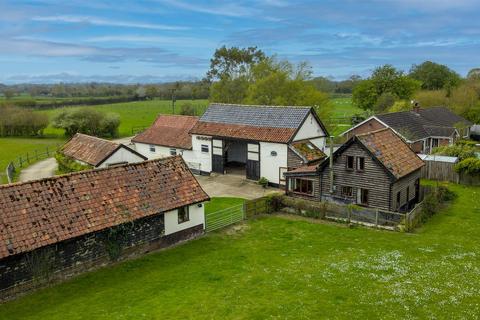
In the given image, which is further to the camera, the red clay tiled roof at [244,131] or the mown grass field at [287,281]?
the red clay tiled roof at [244,131]

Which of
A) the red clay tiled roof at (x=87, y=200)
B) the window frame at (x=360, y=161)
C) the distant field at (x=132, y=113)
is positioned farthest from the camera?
the distant field at (x=132, y=113)

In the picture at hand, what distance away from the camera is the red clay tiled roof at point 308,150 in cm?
3631

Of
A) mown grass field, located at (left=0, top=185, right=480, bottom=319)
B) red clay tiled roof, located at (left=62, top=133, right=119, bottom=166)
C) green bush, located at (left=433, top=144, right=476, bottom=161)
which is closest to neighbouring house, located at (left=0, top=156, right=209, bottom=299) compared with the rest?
mown grass field, located at (left=0, top=185, right=480, bottom=319)

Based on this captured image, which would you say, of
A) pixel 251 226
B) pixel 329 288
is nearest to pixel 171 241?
pixel 251 226

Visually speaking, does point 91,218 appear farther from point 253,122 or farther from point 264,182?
point 253,122

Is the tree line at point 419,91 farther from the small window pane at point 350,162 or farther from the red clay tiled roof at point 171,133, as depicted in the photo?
the small window pane at point 350,162

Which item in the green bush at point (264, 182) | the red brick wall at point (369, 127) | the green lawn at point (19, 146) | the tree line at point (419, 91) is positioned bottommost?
the green bush at point (264, 182)

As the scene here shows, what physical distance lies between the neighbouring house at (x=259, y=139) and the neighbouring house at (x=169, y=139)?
136 cm

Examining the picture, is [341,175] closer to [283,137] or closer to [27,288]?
[283,137]

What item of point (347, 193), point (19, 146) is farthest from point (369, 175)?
point (19, 146)

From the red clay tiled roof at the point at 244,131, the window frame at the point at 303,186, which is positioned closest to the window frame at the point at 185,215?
the window frame at the point at 303,186

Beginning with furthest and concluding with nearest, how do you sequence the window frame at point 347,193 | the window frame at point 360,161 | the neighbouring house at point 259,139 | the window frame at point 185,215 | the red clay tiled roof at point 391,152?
1. the neighbouring house at point 259,139
2. the window frame at point 347,193
3. the window frame at point 360,161
4. the red clay tiled roof at point 391,152
5. the window frame at point 185,215

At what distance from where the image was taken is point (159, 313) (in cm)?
1683

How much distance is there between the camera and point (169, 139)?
4625cm
